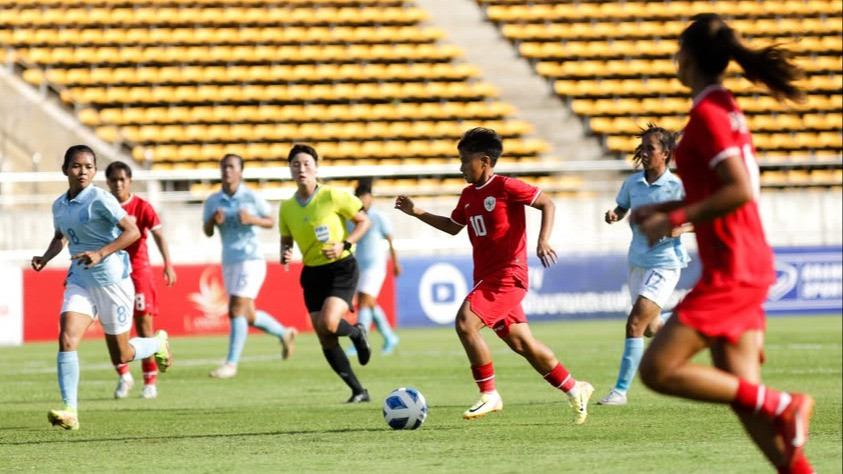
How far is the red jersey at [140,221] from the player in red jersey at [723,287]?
8.33 meters

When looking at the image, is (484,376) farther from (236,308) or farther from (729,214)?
(236,308)

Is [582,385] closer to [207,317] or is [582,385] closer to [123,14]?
[207,317]

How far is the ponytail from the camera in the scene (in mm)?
5711

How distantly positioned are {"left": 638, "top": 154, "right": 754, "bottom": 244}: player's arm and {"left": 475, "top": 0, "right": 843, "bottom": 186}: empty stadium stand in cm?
2419

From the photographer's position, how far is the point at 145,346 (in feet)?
36.4

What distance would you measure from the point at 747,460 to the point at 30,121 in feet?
71.4

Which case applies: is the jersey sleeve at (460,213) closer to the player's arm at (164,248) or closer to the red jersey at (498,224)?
the red jersey at (498,224)

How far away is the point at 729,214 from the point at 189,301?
17586mm

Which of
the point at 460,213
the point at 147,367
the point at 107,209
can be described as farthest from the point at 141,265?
the point at 460,213

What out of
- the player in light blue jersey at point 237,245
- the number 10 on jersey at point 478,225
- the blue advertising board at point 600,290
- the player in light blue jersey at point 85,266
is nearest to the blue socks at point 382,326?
the player in light blue jersey at point 237,245

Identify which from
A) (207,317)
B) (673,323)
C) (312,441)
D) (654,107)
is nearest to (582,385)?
(312,441)

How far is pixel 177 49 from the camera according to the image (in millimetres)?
29969

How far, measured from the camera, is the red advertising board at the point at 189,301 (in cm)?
2170

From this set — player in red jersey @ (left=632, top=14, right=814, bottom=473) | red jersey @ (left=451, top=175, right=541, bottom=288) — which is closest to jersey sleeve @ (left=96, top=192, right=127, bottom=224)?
red jersey @ (left=451, top=175, right=541, bottom=288)
